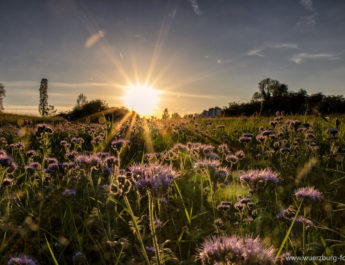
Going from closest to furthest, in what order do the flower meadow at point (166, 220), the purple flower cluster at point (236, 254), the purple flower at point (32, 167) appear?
1. the purple flower cluster at point (236, 254)
2. the flower meadow at point (166, 220)
3. the purple flower at point (32, 167)

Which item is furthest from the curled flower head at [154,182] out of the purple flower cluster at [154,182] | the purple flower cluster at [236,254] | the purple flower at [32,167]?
the purple flower at [32,167]

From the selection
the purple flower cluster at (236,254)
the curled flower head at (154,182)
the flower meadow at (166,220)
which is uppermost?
the curled flower head at (154,182)

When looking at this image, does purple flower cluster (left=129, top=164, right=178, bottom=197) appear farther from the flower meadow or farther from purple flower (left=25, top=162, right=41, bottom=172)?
purple flower (left=25, top=162, right=41, bottom=172)

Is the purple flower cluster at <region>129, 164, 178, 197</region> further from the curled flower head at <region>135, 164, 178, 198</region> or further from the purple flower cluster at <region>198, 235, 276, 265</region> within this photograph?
the purple flower cluster at <region>198, 235, 276, 265</region>

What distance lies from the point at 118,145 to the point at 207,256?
8.93 ft

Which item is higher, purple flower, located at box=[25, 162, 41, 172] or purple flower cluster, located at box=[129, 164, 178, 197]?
purple flower cluster, located at box=[129, 164, 178, 197]

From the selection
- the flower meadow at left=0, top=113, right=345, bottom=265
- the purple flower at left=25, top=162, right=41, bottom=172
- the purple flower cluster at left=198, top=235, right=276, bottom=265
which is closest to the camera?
the purple flower cluster at left=198, top=235, right=276, bottom=265

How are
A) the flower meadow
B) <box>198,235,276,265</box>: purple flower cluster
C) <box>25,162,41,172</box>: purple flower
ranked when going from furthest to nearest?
<box>25,162,41,172</box>: purple flower
the flower meadow
<box>198,235,276,265</box>: purple flower cluster

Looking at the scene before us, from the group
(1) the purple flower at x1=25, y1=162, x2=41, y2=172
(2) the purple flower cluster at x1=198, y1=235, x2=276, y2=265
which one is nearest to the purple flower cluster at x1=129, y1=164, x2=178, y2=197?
(2) the purple flower cluster at x1=198, y1=235, x2=276, y2=265

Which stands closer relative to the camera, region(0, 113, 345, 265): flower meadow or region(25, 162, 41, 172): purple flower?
region(0, 113, 345, 265): flower meadow

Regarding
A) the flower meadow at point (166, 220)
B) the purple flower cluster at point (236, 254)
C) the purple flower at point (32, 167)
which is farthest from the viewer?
the purple flower at point (32, 167)

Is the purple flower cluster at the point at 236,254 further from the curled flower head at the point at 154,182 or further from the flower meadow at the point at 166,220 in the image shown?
the curled flower head at the point at 154,182

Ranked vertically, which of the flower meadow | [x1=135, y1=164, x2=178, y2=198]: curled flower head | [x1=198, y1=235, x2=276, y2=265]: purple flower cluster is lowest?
the flower meadow

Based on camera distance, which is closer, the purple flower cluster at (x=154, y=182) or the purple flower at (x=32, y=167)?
the purple flower cluster at (x=154, y=182)
